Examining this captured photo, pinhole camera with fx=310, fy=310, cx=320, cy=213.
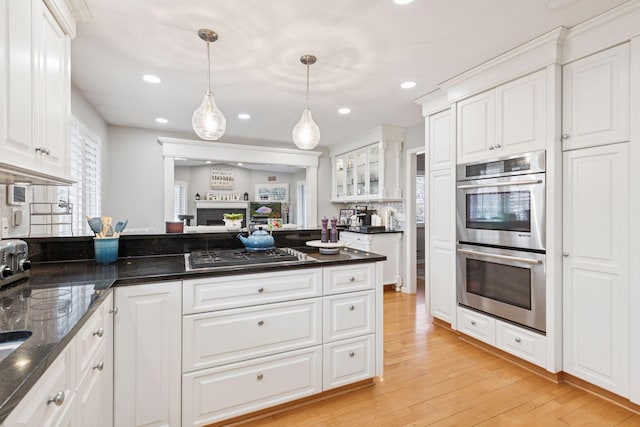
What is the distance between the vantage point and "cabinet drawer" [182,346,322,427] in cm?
170

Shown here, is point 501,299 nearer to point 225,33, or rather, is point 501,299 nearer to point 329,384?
point 329,384

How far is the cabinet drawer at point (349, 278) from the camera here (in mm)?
2043

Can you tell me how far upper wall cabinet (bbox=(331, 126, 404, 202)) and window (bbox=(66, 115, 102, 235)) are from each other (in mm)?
3739

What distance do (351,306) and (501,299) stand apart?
1.43m

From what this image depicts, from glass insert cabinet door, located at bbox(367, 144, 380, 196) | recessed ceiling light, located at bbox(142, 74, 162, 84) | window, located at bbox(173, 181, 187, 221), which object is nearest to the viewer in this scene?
recessed ceiling light, located at bbox(142, 74, 162, 84)

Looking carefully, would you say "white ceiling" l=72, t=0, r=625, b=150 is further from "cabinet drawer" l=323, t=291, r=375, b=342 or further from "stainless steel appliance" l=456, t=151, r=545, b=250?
"cabinet drawer" l=323, t=291, r=375, b=342

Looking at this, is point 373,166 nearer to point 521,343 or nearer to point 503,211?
point 503,211

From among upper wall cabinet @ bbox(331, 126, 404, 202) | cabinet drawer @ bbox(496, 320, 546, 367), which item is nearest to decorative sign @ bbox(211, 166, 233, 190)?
upper wall cabinet @ bbox(331, 126, 404, 202)

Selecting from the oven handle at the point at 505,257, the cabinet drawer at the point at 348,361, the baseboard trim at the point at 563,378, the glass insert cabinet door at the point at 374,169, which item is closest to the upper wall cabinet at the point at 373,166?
the glass insert cabinet door at the point at 374,169

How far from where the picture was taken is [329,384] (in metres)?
2.05

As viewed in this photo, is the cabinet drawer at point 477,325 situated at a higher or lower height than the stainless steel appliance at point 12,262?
lower

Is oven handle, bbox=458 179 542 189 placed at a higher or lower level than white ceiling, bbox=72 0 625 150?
lower

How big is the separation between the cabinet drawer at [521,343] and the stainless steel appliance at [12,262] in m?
3.24

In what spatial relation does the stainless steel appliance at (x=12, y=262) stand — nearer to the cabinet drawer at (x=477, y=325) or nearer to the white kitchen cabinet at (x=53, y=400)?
the white kitchen cabinet at (x=53, y=400)
